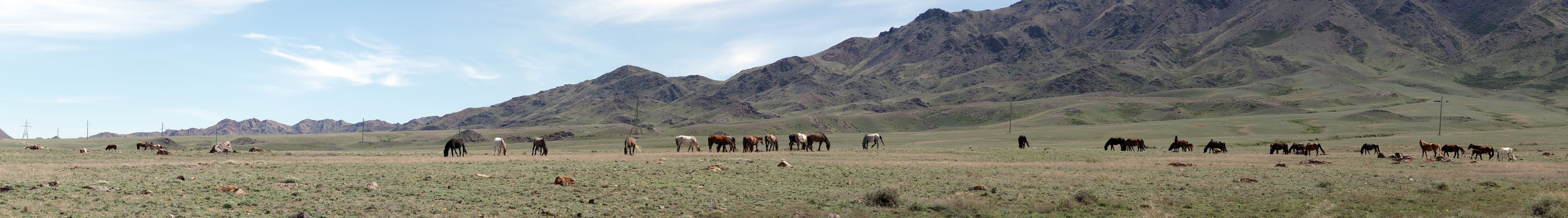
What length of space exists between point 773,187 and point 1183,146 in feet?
135

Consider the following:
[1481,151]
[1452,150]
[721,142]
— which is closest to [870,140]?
[721,142]

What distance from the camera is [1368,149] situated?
47062mm

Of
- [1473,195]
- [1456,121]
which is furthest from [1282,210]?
[1456,121]

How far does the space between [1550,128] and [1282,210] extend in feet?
363

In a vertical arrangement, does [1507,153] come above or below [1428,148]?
below

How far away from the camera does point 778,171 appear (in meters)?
27.9

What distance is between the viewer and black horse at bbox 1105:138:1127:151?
52.9 meters

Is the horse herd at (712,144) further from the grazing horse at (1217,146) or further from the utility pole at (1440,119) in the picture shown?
the utility pole at (1440,119)

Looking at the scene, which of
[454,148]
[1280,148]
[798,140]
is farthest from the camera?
[798,140]

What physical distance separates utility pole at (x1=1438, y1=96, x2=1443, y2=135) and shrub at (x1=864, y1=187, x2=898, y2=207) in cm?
9649

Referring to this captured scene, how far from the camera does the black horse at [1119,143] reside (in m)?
52.9

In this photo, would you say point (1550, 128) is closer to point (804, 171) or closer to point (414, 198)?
point (804, 171)

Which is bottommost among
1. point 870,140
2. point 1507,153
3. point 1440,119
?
point 1507,153

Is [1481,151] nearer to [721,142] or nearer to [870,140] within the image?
[870,140]
